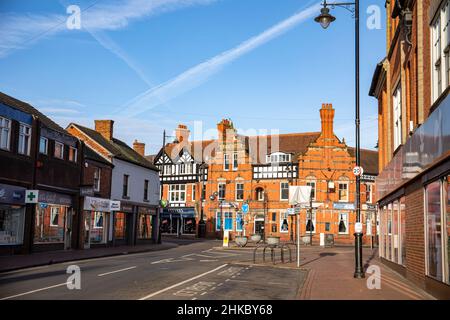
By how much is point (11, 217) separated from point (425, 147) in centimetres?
2071

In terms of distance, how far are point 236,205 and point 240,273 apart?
134ft

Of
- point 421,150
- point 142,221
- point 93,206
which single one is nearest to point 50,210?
point 93,206

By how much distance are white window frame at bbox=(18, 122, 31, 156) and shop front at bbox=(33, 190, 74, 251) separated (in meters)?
2.52

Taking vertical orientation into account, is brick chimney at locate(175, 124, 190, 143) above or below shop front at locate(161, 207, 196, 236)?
above

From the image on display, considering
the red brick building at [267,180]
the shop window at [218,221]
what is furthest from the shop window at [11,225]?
the shop window at [218,221]

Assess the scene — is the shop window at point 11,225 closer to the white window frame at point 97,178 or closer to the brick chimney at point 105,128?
the white window frame at point 97,178

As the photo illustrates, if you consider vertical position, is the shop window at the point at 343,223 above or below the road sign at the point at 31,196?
below

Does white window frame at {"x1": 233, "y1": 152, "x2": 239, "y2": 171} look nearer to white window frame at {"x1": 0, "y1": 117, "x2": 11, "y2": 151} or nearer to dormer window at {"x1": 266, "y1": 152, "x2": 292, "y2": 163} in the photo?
dormer window at {"x1": 266, "y1": 152, "x2": 292, "y2": 163}

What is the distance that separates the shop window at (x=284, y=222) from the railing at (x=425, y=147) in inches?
1475

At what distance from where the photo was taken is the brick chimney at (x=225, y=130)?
6144 cm

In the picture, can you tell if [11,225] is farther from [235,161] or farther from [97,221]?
[235,161]

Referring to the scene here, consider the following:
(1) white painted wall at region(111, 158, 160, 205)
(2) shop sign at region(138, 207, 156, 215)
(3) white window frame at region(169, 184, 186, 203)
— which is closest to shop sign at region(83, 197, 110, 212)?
(1) white painted wall at region(111, 158, 160, 205)

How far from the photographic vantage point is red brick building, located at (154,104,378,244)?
55156mm

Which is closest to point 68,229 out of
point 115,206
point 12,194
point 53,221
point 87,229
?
point 53,221
